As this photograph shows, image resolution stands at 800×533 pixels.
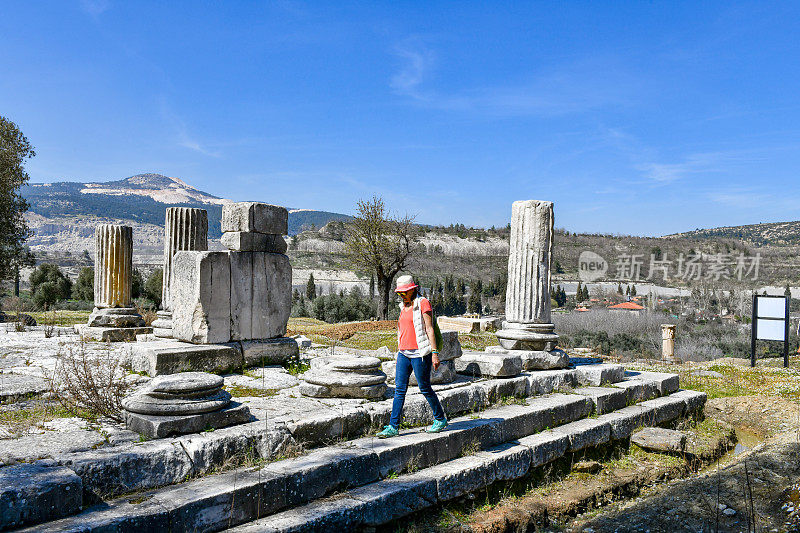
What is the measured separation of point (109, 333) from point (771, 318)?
15.3 meters

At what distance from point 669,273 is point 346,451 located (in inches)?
2428

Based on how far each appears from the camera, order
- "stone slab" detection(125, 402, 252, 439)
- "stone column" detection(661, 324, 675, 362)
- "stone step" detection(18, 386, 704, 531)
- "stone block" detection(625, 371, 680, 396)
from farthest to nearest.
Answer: "stone column" detection(661, 324, 675, 362) < "stone block" detection(625, 371, 680, 396) < "stone slab" detection(125, 402, 252, 439) < "stone step" detection(18, 386, 704, 531)

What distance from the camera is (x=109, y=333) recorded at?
1155 centimetres

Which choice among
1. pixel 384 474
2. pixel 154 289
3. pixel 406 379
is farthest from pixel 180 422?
pixel 154 289

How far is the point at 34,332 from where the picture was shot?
39.8 ft

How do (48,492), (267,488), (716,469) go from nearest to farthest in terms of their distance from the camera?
1. (48,492)
2. (267,488)
3. (716,469)

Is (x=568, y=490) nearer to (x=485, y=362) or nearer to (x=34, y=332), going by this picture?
(x=485, y=362)

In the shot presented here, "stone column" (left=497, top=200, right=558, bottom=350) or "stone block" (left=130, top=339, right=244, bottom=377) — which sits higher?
"stone column" (left=497, top=200, right=558, bottom=350)

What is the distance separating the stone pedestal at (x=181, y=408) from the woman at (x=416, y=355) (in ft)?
4.69

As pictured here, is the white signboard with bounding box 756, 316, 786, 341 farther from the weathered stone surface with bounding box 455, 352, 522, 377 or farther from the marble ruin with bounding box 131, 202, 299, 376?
the marble ruin with bounding box 131, 202, 299, 376

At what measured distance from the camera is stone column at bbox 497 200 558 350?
28.5 ft

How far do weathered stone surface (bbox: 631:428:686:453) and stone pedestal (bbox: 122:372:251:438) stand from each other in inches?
206

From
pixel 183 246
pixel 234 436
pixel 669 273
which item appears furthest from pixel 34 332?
pixel 669 273

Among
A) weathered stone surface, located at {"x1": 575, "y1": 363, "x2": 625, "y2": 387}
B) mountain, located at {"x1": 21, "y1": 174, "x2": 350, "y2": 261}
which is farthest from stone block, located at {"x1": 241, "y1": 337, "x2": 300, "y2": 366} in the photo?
mountain, located at {"x1": 21, "y1": 174, "x2": 350, "y2": 261}
